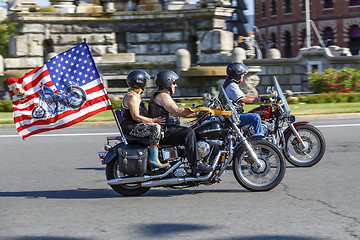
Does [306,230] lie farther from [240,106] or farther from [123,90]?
[123,90]

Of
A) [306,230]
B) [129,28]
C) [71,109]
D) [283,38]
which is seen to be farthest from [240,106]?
[283,38]

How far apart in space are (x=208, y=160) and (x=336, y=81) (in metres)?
17.1

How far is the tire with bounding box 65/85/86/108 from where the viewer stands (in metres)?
7.11

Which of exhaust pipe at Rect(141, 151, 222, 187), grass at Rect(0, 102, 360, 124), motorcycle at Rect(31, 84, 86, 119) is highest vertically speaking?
motorcycle at Rect(31, 84, 86, 119)

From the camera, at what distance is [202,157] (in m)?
7.05

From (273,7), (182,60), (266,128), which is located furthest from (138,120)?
(273,7)

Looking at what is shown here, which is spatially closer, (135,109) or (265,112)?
(135,109)

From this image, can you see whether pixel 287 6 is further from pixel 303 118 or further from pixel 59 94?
pixel 59 94

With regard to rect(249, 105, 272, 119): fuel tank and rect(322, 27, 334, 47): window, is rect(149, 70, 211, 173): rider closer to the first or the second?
rect(249, 105, 272, 119): fuel tank

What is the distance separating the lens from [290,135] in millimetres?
9000

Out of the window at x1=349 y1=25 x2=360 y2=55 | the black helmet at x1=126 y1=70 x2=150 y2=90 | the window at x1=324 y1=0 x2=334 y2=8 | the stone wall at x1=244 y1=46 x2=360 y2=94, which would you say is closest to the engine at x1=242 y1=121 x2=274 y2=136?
the black helmet at x1=126 y1=70 x2=150 y2=90

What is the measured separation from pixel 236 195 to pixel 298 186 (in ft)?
3.02

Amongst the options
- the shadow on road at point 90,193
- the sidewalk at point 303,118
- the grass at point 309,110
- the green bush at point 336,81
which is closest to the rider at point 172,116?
the shadow on road at point 90,193

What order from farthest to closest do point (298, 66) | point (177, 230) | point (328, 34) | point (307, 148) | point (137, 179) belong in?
1. point (328, 34)
2. point (298, 66)
3. point (307, 148)
4. point (137, 179)
5. point (177, 230)
